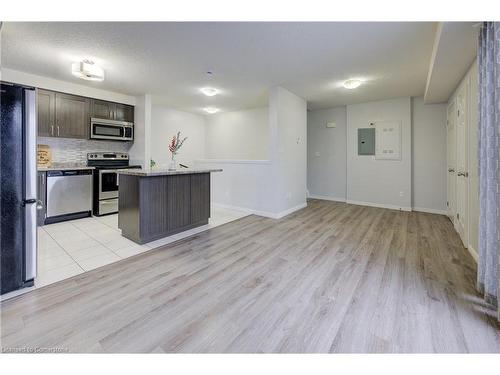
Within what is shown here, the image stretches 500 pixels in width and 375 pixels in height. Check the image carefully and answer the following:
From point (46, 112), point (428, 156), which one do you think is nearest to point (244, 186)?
point (46, 112)

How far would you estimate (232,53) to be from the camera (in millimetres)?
3004

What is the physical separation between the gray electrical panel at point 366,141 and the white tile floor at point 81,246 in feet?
12.4

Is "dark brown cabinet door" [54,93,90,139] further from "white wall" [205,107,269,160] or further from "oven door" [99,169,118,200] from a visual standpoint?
"white wall" [205,107,269,160]

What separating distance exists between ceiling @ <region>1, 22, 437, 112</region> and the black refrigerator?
1157 millimetres

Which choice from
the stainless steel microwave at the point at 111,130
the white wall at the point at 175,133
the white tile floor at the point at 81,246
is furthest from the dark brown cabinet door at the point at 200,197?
the stainless steel microwave at the point at 111,130

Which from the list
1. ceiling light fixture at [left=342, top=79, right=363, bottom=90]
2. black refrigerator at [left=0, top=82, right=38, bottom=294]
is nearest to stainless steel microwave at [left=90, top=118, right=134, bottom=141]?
black refrigerator at [left=0, top=82, right=38, bottom=294]

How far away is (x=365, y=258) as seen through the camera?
263 centimetres

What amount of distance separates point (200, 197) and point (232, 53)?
2.14m

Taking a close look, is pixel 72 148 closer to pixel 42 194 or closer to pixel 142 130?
pixel 42 194

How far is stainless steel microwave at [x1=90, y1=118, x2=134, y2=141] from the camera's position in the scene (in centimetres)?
455

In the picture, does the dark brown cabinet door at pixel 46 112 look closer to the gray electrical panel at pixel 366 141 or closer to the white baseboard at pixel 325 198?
the white baseboard at pixel 325 198
